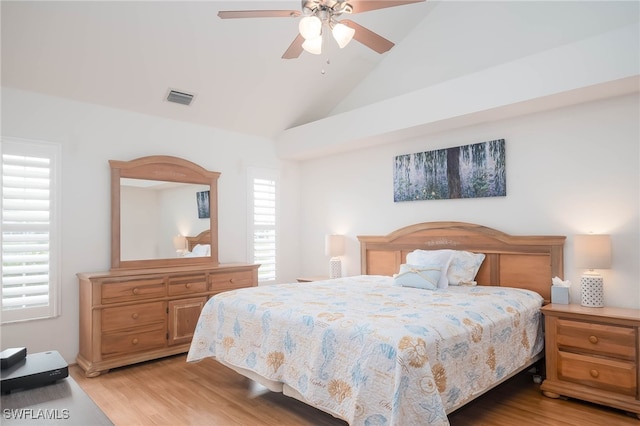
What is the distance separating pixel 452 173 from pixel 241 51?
2514 mm

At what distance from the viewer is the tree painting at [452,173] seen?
4039 millimetres

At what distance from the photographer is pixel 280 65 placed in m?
4.49

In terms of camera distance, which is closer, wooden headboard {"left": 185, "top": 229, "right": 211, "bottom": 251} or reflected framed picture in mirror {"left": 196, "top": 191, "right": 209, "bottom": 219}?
wooden headboard {"left": 185, "top": 229, "right": 211, "bottom": 251}

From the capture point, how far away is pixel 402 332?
87.7 inches

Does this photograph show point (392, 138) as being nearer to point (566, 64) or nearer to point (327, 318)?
point (566, 64)

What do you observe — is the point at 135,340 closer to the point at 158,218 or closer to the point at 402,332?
the point at 158,218

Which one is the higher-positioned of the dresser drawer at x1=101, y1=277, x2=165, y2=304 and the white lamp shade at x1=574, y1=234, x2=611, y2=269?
the white lamp shade at x1=574, y1=234, x2=611, y2=269

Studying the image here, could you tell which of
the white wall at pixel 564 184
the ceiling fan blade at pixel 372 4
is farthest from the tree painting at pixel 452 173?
the ceiling fan blade at pixel 372 4

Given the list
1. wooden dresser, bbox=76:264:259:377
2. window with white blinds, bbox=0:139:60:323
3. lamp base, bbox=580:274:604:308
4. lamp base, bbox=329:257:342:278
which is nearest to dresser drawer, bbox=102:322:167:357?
wooden dresser, bbox=76:264:259:377

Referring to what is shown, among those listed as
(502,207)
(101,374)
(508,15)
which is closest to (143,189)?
(101,374)

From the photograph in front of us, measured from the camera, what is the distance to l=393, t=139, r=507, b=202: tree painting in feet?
13.3

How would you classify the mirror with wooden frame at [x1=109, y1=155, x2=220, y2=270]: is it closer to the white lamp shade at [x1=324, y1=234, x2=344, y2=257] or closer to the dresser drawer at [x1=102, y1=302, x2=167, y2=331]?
the dresser drawer at [x1=102, y1=302, x2=167, y2=331]

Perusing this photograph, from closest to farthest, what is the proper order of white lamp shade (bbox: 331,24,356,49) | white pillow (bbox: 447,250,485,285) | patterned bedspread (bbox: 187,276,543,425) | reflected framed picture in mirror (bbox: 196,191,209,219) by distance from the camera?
patterned bedspread (bbox: 187,276,543,425), white lamp shade (bbox: 331,24,356,49), white pillow (bbox: 447,250,485,285), reflected framed picture in mirror (bbox: 196,191,209,219)

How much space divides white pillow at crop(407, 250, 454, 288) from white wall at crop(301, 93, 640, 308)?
1.57ft
